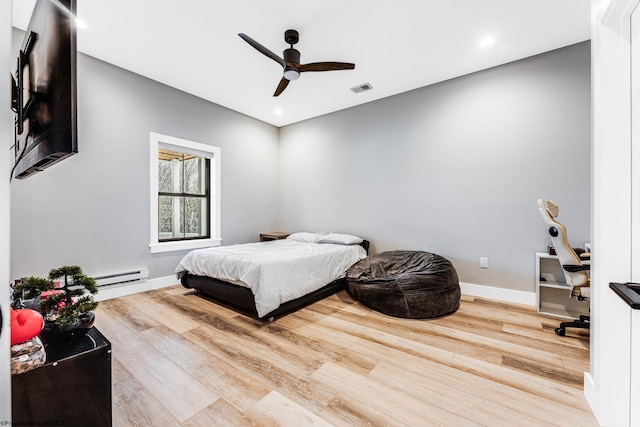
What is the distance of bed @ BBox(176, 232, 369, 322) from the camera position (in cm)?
257

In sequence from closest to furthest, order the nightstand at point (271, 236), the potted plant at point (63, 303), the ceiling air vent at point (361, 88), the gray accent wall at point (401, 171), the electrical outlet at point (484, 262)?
the potted plant at point (63, 303), the gray accent wall at point (401, 171), the electrical outlet at point (484, 262), the ceiling air vent at point (361, 88), the nightstand at point (271, 236)

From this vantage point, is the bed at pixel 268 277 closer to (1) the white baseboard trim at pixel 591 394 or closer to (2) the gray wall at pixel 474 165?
(2) the gray wall at pixel 474 165

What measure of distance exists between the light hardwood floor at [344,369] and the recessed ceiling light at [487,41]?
2.81 m

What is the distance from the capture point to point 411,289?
8.82 ft

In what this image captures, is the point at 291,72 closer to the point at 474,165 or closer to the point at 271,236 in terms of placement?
the point at 474,165

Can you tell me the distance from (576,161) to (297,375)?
3423 millimetres

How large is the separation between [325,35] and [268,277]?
2.47 metres

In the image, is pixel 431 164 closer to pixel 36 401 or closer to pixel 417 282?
pixel 417 282

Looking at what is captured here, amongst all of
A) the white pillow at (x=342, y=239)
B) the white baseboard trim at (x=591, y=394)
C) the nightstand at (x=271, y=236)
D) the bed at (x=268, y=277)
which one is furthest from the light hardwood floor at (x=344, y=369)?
the nightstand at (x=271, y=236)

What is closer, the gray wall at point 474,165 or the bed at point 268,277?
the bed at point 268,277

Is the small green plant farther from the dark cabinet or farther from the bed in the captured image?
the bed

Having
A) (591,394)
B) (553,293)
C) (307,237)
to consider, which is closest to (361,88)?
→ (307,237)

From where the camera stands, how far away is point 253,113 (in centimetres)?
469

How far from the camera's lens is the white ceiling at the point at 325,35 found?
233cm
